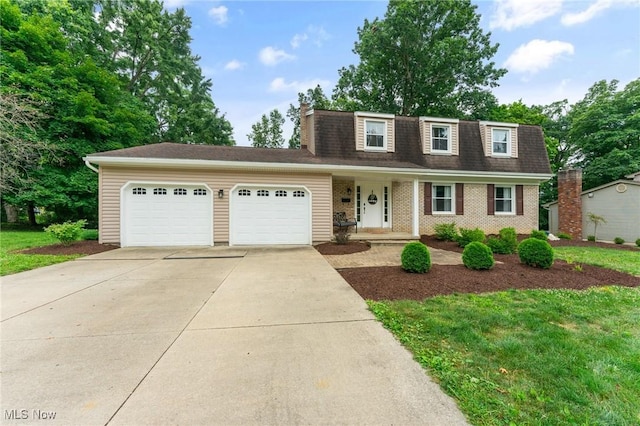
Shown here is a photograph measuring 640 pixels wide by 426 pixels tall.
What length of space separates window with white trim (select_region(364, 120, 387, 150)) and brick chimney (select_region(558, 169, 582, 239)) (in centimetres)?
927

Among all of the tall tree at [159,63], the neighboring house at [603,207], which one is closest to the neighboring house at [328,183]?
the neighboring house at [603,207]

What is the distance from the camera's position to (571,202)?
42.2 feet

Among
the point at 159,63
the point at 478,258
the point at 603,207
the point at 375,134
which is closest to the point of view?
the point at 478,258

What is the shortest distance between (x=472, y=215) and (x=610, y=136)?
49.1ft

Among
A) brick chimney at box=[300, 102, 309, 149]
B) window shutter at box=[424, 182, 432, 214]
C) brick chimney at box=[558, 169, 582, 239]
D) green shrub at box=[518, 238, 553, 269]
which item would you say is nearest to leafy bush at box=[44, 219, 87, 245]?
brick chimney at box=[300, 102, 309, 149]

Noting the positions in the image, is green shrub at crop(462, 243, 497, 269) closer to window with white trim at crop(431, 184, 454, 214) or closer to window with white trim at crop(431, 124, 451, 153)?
window with white trim at crop(431, 184, 454, 214)

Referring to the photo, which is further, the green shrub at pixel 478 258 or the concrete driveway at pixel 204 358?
the green shrub at pixel 478 258

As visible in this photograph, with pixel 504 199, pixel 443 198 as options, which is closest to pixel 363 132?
pixel 443 198

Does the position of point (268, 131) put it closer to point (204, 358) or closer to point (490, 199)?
point (490, 199)

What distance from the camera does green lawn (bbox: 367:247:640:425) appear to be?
1.90 metres

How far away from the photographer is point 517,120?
21031 mm

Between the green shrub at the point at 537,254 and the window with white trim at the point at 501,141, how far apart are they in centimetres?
827

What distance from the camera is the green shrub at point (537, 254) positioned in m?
5.96

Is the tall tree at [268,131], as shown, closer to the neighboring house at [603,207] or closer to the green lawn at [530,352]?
the neighboring house at [603,207]
